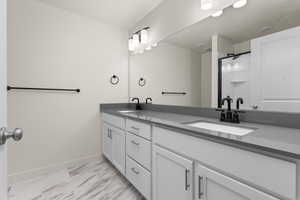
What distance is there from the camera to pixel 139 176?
56.1 inches

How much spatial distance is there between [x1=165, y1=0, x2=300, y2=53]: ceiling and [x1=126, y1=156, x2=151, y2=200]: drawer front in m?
1.32

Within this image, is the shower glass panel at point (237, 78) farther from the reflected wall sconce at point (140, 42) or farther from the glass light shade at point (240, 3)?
the reflected wall sconce at point (140, 42)

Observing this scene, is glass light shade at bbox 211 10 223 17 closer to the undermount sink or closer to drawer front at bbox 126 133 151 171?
the undermount sink

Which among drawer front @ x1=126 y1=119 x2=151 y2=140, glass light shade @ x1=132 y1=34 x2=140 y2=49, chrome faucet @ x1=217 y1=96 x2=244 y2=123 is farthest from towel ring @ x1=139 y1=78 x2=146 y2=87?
chrome faucet @ x1=217 y1=96 x2=244 y2=123

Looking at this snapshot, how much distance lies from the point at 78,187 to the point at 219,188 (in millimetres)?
1502

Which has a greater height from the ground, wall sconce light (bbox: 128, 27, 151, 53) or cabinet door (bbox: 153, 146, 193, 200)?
wall sconce light (bbox: 128, 27, 151, 53)

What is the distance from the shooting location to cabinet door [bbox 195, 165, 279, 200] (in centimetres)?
66

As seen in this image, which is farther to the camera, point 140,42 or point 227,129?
point 140,42

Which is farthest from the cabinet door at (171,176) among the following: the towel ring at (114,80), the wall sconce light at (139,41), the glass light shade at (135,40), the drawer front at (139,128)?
the glass light shade at (135,40)

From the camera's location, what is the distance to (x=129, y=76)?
8.77 ft

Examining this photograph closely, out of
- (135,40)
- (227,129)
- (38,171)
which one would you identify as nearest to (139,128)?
(227,129)

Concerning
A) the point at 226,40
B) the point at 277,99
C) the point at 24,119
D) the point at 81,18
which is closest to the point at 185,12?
the point at 226,40

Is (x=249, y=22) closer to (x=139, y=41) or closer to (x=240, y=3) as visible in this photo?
(x=240, y=3)

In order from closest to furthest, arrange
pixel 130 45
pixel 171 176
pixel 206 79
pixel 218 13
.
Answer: pixel 171 176 < pixel 218 13 < pixel 206 79 < pixel 130 45
